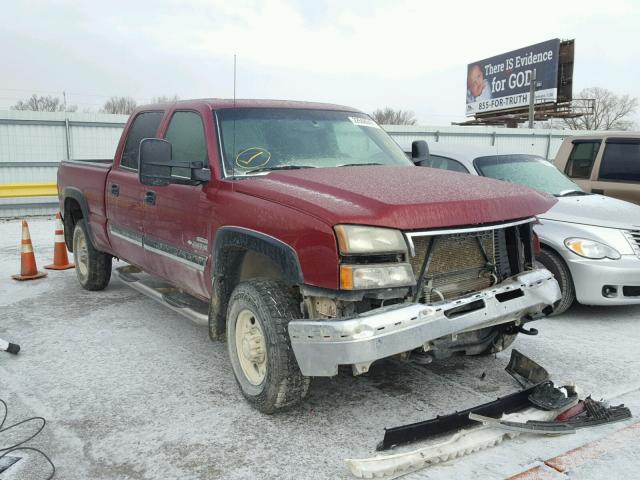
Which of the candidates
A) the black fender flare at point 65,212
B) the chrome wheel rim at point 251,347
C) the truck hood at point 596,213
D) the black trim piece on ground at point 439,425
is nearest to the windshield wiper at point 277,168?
the chrome wheel rim at point 251,347

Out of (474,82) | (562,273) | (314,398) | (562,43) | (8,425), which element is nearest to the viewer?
(8,425)

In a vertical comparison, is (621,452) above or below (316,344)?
below

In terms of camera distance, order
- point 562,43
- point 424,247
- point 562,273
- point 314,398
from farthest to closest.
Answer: point 562,43
point 562,273
point 314,398
point 424,247

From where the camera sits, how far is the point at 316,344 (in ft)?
9.66

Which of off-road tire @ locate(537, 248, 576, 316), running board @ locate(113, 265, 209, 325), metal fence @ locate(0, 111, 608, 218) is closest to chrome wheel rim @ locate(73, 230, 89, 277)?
running board @ locate(113, 265, 209, 325)

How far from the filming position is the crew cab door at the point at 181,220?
4141 mm

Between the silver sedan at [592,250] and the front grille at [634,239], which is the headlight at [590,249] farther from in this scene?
the front grille at [634,239]

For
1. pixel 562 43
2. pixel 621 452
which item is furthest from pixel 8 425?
pixel 562 43

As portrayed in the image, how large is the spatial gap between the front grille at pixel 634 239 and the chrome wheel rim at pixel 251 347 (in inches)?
150

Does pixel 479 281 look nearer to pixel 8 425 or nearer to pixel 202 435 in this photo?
pixel 202 435

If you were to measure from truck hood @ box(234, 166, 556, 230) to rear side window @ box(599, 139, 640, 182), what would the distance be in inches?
179

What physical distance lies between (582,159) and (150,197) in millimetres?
5949

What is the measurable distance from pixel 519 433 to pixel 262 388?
4.82 ft

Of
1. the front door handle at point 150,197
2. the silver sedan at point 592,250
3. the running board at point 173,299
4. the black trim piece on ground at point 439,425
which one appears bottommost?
the black trim piece on ground at point 439,425
